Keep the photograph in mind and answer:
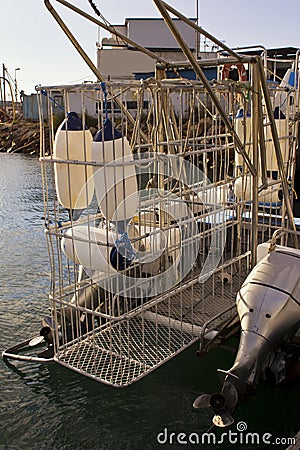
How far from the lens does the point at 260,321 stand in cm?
366

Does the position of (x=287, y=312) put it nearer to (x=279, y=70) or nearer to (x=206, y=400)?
(x=206, y=400)

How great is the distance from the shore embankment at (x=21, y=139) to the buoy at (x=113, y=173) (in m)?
24.9

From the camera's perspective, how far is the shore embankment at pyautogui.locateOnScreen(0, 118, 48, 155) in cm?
2859

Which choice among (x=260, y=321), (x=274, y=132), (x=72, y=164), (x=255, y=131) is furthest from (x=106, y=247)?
(x=274, y=132)

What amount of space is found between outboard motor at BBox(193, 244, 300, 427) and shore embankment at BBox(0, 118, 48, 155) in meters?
24.8

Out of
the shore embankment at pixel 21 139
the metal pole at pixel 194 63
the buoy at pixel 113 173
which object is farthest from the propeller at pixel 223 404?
the shore embankment at pixel 21 139

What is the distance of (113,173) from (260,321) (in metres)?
1.46

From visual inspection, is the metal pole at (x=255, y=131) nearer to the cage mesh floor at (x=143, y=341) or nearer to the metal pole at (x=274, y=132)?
the metal pole at (x=274, y=132)

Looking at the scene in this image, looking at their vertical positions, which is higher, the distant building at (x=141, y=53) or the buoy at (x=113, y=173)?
the distant building at (x=141, y=53)

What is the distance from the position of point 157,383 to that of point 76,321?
0.84 meters

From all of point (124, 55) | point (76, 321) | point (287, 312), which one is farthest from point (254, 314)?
point (124, 55)

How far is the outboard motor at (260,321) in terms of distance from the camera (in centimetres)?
338

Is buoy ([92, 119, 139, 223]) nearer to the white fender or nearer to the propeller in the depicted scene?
the white fender

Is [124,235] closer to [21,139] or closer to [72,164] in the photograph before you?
[72,164]
